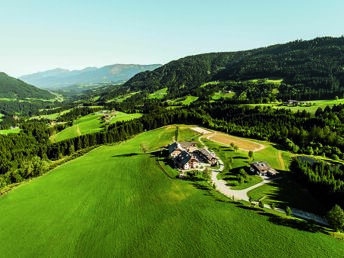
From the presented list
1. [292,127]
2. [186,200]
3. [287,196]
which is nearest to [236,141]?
[292,127]

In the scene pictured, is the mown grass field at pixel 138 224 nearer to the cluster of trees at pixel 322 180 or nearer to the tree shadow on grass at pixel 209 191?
the tree shadow on grass at pixel 209 191

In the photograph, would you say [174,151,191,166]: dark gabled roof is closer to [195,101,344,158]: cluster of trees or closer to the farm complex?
the farm complex

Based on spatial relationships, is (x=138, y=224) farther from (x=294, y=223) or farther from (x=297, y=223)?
(x=297, y=223)

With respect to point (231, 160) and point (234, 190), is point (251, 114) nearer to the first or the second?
point (231, 160)

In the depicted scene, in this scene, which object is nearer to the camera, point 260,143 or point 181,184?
point 181,184

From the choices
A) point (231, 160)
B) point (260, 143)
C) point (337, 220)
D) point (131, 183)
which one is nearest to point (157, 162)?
point (131, 183)
